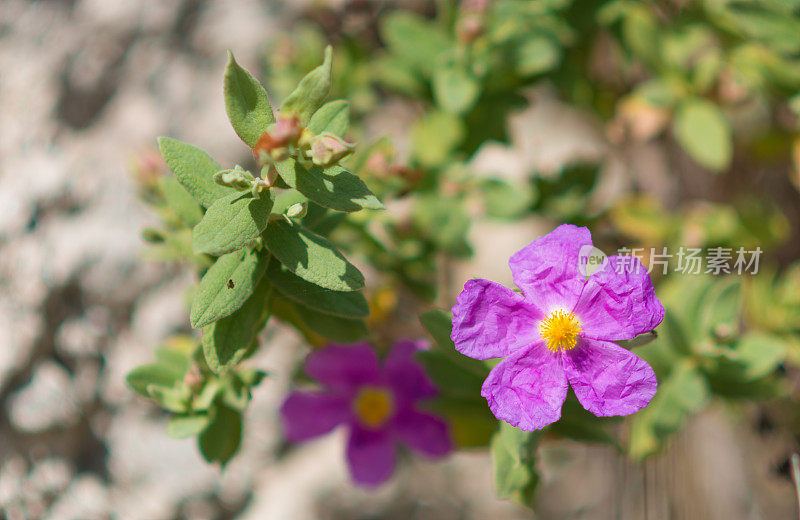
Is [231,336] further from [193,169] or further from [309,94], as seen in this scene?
[309,94]

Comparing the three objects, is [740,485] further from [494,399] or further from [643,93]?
[494,399]

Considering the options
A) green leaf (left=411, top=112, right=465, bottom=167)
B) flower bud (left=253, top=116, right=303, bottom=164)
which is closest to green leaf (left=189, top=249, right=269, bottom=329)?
flower bud (left=253, top=116, right=303, bottom=164)

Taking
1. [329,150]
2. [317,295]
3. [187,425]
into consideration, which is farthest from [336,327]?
[329,150]

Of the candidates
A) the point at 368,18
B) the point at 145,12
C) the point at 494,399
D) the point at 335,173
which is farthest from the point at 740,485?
the point at 145,12

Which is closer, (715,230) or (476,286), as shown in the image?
(476,286)

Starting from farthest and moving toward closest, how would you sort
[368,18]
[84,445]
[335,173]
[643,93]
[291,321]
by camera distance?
[368,18]
[643,93]
[84,445]
[291,321]
[335,173]

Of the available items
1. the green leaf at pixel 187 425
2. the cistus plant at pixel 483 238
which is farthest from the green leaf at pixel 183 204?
the green leaf at pixel 187 425

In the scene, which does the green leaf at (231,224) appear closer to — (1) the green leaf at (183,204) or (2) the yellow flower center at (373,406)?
(1) the green leaf at (183,204)
